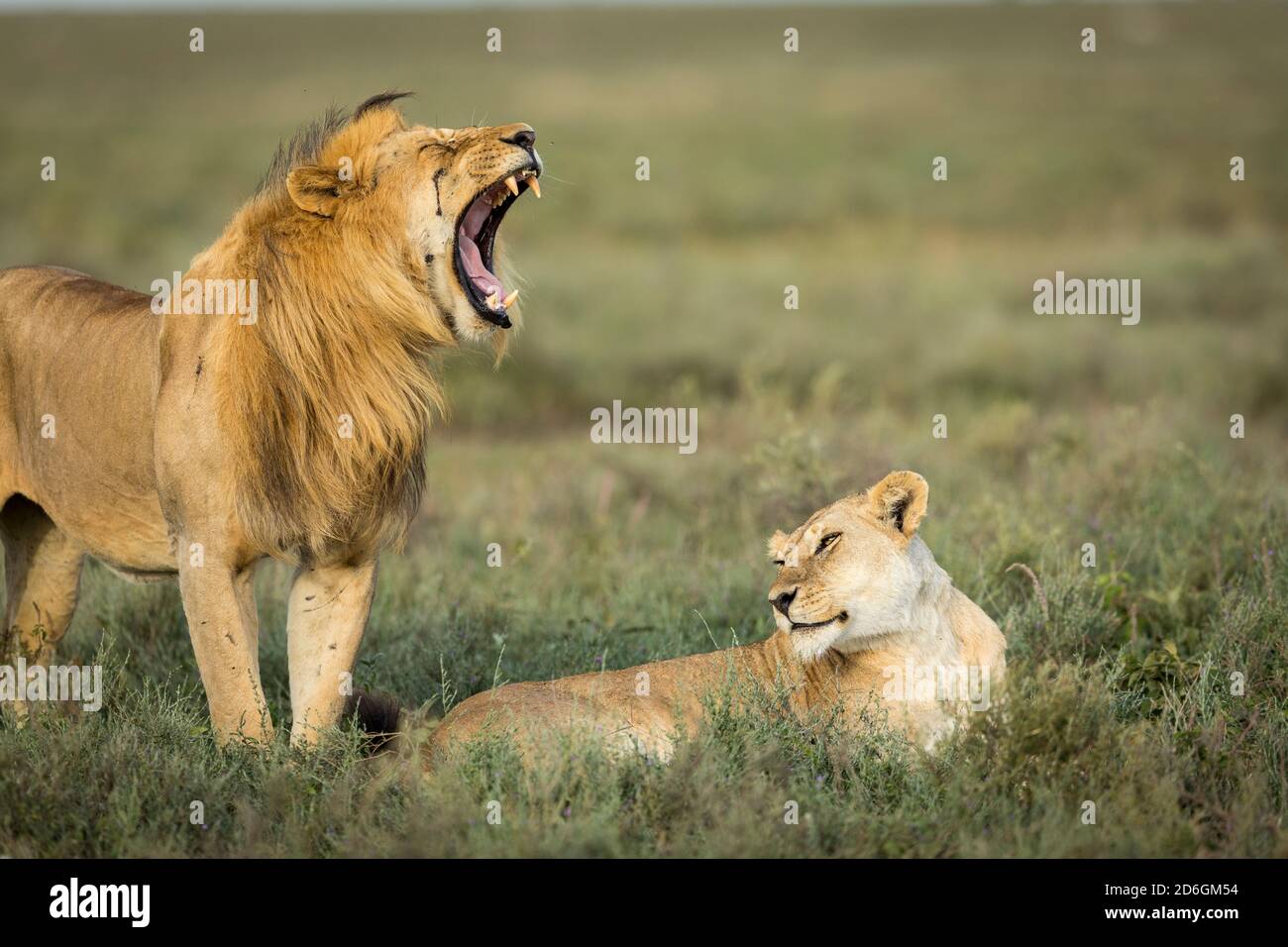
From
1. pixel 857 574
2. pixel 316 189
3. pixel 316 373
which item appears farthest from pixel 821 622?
pixel 316 189

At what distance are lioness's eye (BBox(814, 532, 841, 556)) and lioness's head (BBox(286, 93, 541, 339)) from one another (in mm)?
1189

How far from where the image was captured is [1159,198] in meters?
24.7

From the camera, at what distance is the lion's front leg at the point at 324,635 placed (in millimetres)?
4938

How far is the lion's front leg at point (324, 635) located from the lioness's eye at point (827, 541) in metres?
1.44

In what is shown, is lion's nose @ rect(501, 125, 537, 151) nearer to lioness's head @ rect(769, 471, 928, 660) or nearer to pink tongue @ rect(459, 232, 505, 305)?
pink tongue @ rect(459, 232, 505, 305)

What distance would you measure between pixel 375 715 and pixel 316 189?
64.6 inches

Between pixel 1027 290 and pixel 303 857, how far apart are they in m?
14.7

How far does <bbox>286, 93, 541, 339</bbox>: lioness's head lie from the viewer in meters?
4.61

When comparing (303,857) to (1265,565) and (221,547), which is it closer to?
(221,547)
